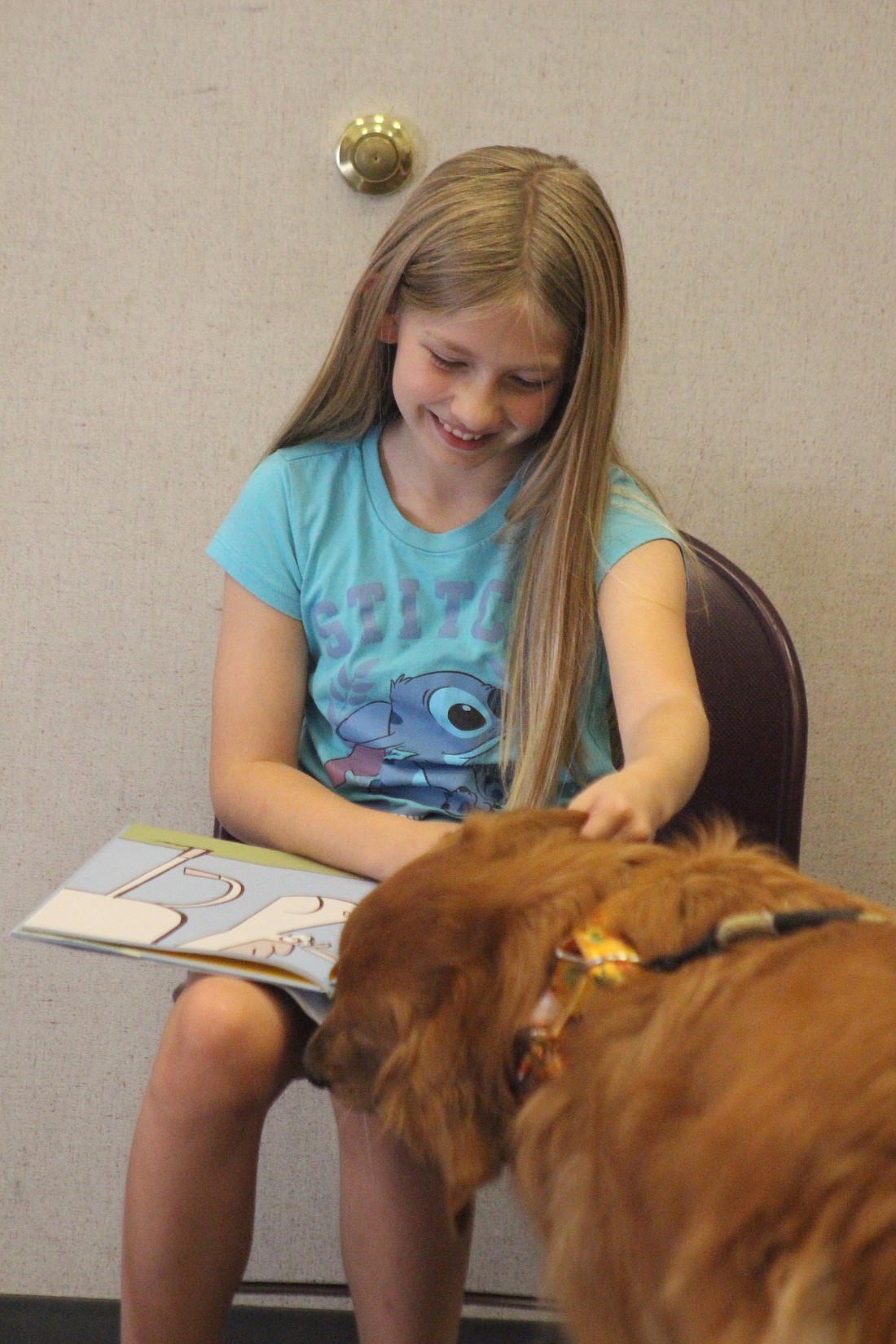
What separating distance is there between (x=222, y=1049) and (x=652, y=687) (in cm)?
59

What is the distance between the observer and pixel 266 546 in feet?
4.77

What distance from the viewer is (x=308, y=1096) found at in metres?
1.88

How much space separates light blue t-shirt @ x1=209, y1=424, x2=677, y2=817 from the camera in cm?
140

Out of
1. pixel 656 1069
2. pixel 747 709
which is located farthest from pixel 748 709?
pixel 656 1069

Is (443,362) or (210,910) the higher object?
(443,362)

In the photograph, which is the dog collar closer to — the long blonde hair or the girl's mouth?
the long blonde hair

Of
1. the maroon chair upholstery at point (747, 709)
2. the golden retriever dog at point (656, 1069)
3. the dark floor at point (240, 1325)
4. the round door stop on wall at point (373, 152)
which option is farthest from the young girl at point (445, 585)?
the dark floor at point (240, 1325)

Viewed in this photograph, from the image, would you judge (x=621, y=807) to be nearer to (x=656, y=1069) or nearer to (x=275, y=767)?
(x=656, y=1069)

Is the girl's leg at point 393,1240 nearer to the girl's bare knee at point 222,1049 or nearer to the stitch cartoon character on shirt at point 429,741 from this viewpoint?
the girl's bare knee at point 222,1049

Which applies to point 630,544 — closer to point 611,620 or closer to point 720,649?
point 611,620

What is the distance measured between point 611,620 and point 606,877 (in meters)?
0.58

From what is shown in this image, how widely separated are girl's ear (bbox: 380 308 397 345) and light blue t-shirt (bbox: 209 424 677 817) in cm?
15

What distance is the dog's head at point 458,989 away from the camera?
32.4 inches

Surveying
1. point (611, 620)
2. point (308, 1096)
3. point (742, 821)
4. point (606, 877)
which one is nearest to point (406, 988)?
point (606, 877)
